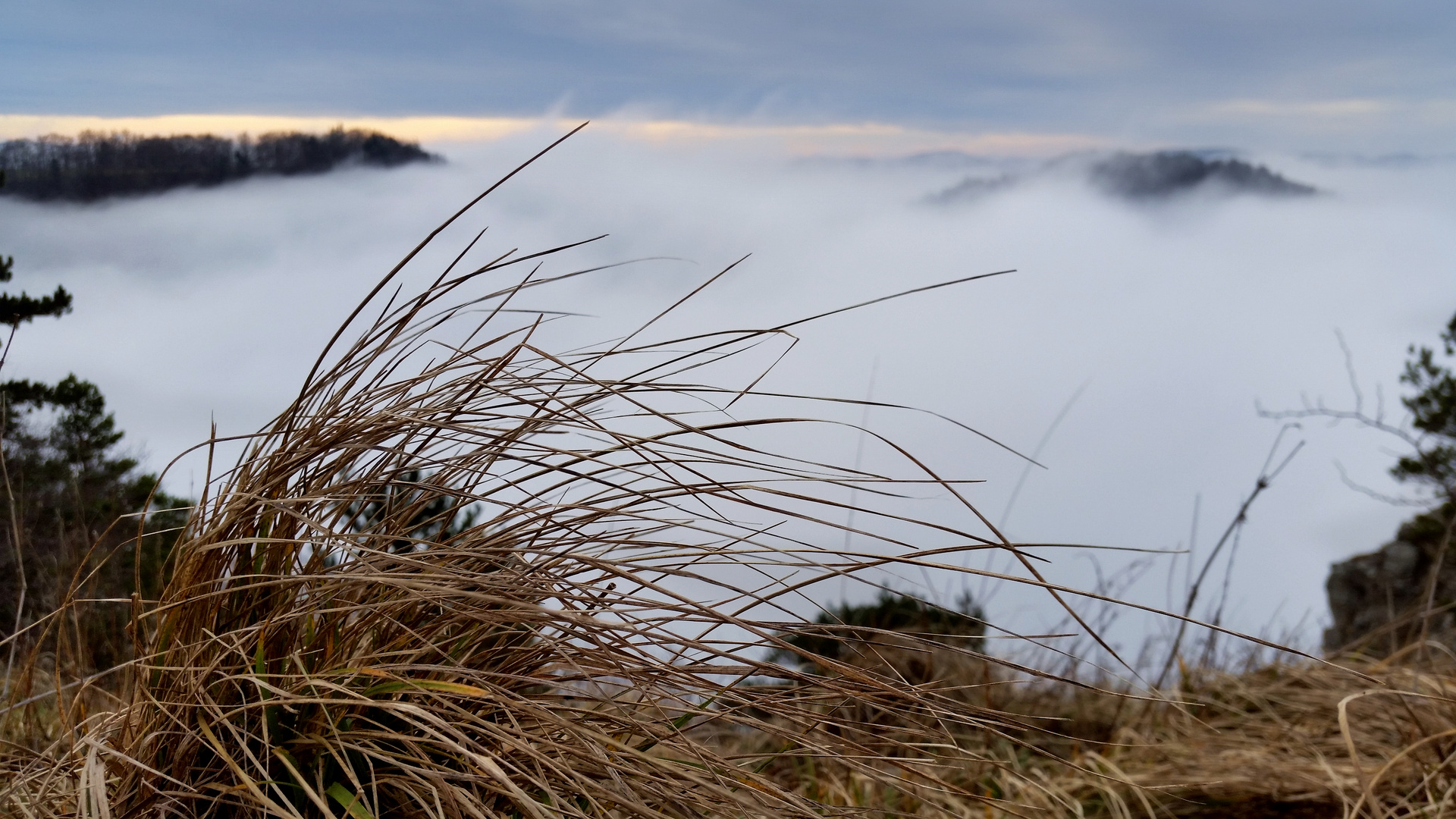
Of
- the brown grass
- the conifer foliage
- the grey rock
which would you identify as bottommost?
the grey rock

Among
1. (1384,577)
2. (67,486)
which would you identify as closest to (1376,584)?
(1384,577)

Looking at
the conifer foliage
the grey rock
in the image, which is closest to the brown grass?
the conifer foliage

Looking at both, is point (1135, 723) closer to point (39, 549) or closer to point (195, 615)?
point (195, 615)

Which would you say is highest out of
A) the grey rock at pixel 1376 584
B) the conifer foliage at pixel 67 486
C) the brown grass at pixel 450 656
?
the brown grass at pixel 450 656

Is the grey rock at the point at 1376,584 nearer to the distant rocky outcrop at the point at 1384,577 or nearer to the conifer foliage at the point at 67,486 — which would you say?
the distant rocky outcrop at the point at 1384,577

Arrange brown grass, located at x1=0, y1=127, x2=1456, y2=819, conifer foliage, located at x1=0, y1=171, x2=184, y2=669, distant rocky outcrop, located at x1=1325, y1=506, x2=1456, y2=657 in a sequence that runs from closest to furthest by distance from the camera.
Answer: brown grass, located at x1=0, y1=127, x2=1456, y2=819
conifer foliage, located at x1=0, y1=171, x2=184, y2=669
distant rocky outcrop, located at x1=1325, y1=506, x2=1456, y2=657

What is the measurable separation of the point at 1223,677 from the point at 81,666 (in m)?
3.07

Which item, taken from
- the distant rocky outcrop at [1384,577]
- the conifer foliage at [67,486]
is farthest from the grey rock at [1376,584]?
the conifer foliage at [67,486]

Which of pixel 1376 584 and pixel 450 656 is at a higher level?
pixel 450 656

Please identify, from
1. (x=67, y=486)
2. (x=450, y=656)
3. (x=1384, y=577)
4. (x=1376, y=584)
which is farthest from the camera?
(x=1376, y=584)

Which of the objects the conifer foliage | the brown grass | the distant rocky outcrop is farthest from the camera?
the distant rocky outcrop

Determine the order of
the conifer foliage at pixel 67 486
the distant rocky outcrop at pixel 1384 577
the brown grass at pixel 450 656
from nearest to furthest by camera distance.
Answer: the brown grass at pixel 450 656
the conifer foliage at pixel 67 486
the distant rocky outcrop at pixel 1384 577

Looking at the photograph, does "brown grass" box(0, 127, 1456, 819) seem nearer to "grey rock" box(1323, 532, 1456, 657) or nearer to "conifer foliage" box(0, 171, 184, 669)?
"conifer foliage" box(0, 171, 184, 669)

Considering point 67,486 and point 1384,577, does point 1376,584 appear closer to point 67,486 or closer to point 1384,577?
point 1384,577
